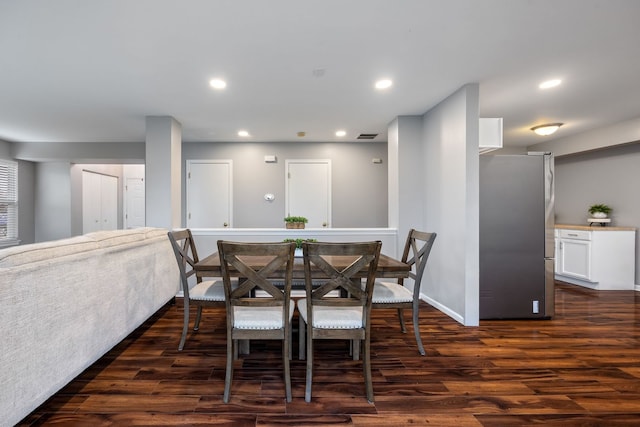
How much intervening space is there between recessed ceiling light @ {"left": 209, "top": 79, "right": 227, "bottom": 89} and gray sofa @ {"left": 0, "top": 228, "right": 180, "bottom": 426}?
1.64 metres

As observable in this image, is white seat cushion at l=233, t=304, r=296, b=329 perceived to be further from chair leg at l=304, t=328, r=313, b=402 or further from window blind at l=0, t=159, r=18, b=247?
window blind at l=0, t=159, r=18, b=247

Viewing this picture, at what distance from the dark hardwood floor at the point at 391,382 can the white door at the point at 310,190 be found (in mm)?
2872

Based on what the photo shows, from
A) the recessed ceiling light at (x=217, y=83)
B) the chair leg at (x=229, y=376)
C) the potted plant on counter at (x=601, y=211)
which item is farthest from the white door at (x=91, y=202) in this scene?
the potted plant on counter at (x=601, y=211)

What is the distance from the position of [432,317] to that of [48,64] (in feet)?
14.5

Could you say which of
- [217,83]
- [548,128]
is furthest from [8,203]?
[548,128]

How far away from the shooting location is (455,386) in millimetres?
1957

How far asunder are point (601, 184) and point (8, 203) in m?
10.6

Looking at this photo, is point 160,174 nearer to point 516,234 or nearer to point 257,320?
point 257,320

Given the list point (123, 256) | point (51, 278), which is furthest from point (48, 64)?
point (51, 278)

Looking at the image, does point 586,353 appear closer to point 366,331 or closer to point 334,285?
point 366,331

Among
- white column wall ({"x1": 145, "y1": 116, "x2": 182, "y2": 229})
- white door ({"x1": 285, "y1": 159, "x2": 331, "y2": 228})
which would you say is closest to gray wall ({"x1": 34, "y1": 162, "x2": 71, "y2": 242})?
white column wall ({"x1": 145, "y1": 116, "x2": 182, "y2": 229})

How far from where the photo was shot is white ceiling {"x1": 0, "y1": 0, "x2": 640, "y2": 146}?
189 centimetres

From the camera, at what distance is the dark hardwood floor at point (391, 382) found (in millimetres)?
1673

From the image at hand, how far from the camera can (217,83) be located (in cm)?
293
